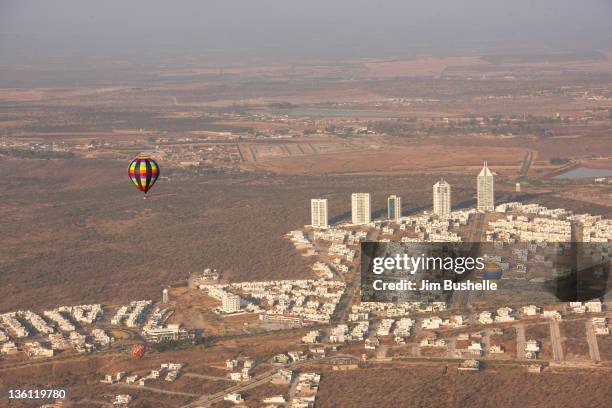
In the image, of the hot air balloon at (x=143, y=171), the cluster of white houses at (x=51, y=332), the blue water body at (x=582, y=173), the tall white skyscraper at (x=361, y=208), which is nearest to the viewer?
the cluster of white houses at (x=51, y=332)

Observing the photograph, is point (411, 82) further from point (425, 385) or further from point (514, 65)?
point (425, 385)

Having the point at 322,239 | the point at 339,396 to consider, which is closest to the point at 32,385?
the point at 339,396

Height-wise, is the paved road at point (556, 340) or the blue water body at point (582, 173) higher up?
the paved road at point (556, 340)

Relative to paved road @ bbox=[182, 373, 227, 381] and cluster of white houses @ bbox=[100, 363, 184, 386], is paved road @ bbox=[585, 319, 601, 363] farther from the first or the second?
cluster of white houses @ bbox=[100, 363, 184, 386]

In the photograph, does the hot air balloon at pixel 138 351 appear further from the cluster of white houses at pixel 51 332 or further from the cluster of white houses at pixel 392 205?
the cluster of white houses at pixel 392 205

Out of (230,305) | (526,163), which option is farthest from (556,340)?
(526,163)

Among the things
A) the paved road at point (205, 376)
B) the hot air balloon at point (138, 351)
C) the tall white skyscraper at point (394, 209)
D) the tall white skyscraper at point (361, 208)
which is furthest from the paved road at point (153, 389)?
the tall white skyscraper at point (394, 209)
